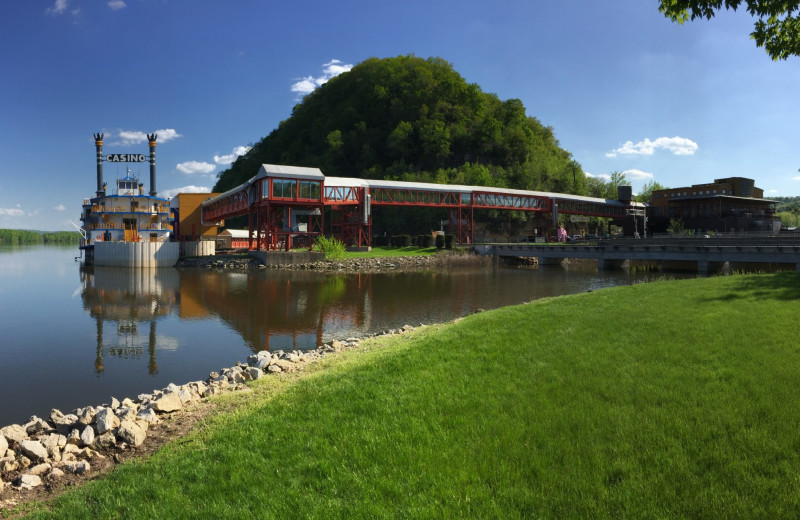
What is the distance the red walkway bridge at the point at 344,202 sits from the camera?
59.2m

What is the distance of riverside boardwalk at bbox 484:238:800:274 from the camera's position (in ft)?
119

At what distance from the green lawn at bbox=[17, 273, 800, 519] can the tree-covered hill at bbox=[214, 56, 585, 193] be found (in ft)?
298

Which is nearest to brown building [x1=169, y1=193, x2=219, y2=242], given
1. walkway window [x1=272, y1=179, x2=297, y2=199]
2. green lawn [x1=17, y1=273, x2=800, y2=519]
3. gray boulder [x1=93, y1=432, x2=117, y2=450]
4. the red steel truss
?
the red steel truss

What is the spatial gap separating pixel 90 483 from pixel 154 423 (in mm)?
2316

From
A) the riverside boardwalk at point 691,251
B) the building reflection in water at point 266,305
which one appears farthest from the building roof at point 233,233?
the riverside boardwalk at point 691,251

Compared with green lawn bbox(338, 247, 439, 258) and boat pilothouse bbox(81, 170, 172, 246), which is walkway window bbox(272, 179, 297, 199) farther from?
boat pilothouse bbox(81, 170, 172, 246)

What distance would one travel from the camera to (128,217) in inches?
2699

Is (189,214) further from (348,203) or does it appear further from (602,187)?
(602,187)

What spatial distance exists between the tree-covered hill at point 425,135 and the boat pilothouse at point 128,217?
50.5m

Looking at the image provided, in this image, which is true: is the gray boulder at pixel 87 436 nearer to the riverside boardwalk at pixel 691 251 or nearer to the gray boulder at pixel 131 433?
the gray boulder at pixel 131 433

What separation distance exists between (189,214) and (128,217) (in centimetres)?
1719

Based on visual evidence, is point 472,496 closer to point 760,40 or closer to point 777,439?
point 777,439

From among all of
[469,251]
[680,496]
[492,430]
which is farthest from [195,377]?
[469,251]

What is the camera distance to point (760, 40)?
10.2 metres
